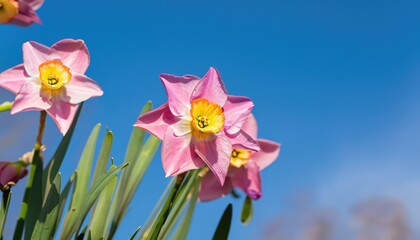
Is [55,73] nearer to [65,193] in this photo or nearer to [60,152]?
[60,152]

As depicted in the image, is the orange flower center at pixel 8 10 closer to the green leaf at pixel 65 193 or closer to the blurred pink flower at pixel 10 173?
the blurred pink flower at pixel 10 173

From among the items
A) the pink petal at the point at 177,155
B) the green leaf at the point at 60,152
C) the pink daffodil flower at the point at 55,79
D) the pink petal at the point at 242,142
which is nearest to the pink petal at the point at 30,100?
the pink daffodil flower at the point at 55,79

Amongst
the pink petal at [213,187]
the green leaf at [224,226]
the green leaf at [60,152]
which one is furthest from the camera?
the pink petal at [213,187]

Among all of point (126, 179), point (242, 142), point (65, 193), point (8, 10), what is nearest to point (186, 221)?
point (126, 179)

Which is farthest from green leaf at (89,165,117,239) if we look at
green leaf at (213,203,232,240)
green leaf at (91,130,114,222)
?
green leaf at (213,203,232,240)

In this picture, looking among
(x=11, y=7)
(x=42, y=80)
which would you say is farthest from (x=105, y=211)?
(x=11, y=7)
